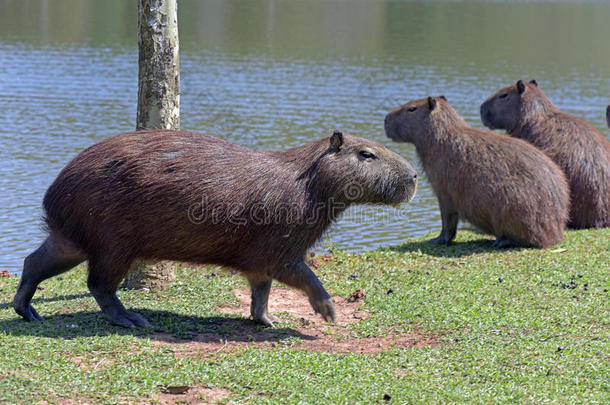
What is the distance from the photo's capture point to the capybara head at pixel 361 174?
18.4ft

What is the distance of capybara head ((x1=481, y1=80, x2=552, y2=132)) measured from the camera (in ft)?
34.1

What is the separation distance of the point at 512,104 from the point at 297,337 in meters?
6.09

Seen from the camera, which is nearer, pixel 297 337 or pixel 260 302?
pixel 297 337

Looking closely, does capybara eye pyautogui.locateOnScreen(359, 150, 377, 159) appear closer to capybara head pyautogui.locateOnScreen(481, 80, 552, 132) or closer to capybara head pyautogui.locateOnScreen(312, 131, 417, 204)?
capybara head pyautogui.locateOnScreen(312, 131, 417, 204)

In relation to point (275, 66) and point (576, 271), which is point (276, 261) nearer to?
point (576, 271)

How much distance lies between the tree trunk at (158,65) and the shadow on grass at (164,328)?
2.61ft

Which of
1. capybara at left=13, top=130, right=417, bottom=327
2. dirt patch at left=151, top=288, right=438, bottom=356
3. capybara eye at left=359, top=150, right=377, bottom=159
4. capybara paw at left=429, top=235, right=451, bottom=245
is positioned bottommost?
capybara paw at left=429, top=235, right=451, bottom=245

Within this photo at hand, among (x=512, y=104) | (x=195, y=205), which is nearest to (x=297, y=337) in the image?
(x=195, y=205)

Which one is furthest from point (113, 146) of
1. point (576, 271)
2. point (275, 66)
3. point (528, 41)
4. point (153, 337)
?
point (528, 41)

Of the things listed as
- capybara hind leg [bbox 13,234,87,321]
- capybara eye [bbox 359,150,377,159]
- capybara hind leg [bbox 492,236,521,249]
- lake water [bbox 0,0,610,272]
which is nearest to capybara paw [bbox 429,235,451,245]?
capybara hind leg [bbox 492,236,521,249]

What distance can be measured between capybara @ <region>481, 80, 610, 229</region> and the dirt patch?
4.50 m

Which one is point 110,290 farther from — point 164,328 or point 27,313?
point 27,313

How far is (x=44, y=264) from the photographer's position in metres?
5.52

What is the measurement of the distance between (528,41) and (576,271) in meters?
28.9
